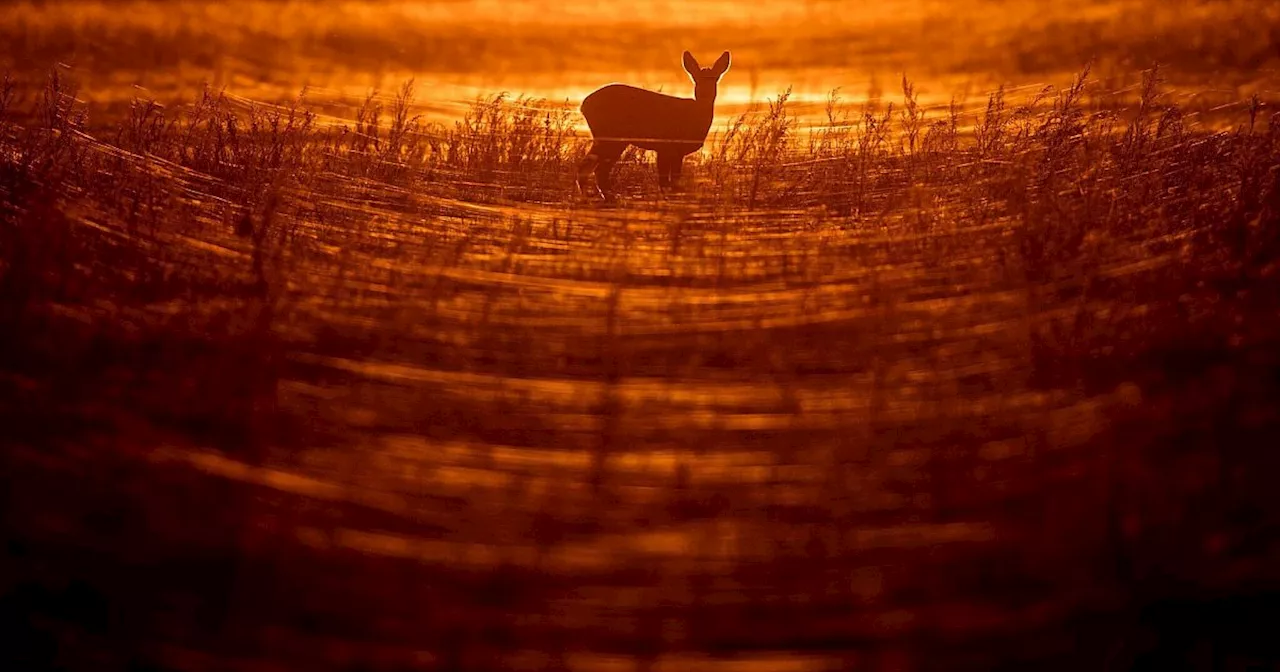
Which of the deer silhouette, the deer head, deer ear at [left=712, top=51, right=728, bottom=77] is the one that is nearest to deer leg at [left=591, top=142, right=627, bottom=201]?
the deer silhouette

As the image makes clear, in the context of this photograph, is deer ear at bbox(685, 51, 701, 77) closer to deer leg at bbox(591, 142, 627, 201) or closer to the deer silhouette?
the deer silhouette

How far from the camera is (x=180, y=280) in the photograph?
5.44 m

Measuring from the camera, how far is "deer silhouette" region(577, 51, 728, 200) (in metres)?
7.17

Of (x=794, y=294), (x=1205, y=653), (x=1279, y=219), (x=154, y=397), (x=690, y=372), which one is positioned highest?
(x=1279, y=219)

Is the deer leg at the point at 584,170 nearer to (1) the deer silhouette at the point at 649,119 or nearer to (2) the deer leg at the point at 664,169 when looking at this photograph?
(1) the deer silhouette at the point at 649,119

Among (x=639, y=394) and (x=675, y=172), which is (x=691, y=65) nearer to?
(x=675, y=172)

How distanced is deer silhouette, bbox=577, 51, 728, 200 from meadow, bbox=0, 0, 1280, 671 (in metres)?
0.30

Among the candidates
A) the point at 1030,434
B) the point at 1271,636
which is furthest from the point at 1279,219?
the point at 1271,636

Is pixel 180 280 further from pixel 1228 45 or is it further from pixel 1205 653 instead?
pixel 1228 45

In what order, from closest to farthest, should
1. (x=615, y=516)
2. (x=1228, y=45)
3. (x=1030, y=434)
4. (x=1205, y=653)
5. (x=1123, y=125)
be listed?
(x=1205, y=653), (x=615, y=516), (x=1030, y=434), (x=1123, y=125), (x=1228, y=45)

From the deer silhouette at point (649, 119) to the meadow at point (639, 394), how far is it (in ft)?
1.00

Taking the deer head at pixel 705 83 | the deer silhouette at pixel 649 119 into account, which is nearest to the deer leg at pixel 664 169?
the deer silhouette at pixel 649 119

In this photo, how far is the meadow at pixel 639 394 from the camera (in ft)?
9.55

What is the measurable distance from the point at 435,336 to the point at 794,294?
1.56 metres
